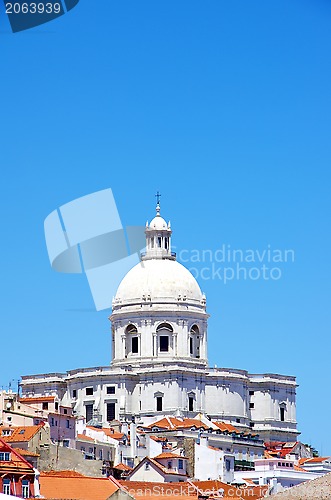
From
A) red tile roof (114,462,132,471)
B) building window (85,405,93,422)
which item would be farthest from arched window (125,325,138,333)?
red tile roof (114,462,132,471)

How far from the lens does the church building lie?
95125 mm

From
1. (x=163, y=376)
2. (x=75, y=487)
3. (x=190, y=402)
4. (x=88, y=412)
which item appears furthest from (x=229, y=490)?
(x=88, y=412)

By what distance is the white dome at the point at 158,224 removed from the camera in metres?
102

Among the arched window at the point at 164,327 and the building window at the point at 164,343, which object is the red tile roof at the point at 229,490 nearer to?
the building window at the point at 164,343

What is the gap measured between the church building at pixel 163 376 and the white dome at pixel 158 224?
0.07 m

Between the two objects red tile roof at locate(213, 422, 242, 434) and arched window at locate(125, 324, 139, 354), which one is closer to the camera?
red tile roof at locate(213, 422, 242, 434)

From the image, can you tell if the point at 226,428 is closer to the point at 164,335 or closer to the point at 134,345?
the point at 164,335

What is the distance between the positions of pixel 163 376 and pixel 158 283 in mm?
7430

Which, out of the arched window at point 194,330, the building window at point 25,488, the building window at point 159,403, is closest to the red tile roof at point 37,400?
the building window at point 159,403

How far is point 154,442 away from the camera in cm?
8156

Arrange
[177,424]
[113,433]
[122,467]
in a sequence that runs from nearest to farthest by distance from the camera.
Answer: [122,467] → [113,433] → [177,424]

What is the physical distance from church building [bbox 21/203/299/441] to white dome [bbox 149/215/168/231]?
72 mm

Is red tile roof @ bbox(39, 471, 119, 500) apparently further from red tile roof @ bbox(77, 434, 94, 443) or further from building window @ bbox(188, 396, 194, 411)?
building window @ bbox(188, 396, 194, 411)

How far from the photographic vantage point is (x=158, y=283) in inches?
3903
